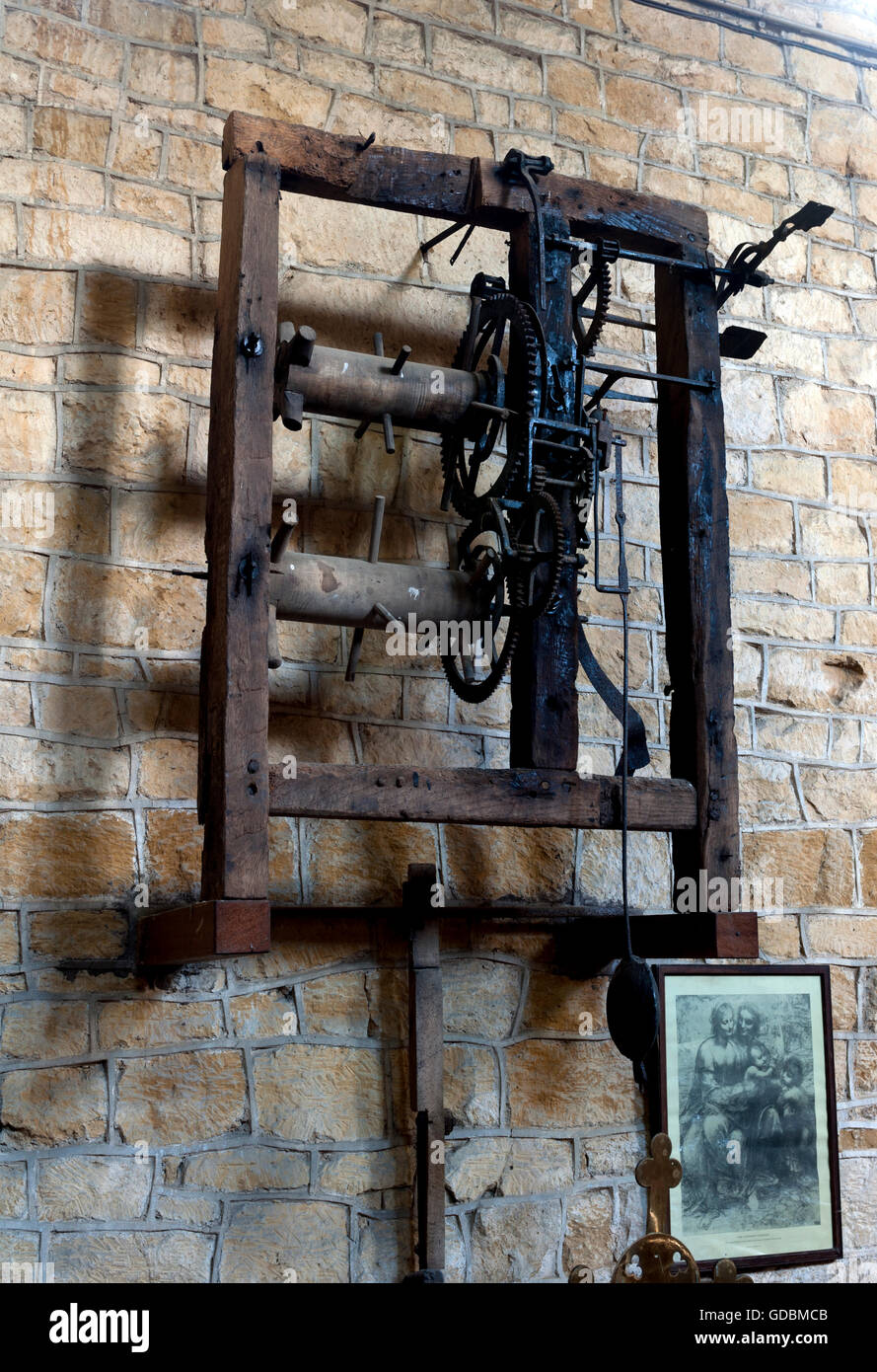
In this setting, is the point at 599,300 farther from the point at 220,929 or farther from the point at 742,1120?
the point at 742,1120

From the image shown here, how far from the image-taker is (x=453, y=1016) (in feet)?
8.85

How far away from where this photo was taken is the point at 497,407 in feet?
8.58

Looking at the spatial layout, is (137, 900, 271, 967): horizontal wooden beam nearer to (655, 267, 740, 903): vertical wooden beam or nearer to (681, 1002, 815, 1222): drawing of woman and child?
(655, 267, 740, 903): vertical wooden beam

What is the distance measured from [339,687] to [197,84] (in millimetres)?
1392

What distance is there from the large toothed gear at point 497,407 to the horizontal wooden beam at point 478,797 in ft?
1.81

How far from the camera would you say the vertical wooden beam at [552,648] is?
8.08 feet

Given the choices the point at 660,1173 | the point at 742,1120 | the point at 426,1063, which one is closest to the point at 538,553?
the point at 426,1063

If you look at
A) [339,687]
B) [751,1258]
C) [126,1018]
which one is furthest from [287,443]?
[751,1258]

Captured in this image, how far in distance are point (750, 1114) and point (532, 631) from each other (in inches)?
48.7

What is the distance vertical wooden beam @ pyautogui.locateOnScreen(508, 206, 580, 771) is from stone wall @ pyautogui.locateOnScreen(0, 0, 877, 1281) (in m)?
0.40

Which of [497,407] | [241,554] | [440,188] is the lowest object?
[241,554]

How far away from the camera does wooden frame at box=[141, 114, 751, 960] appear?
220 centimetres

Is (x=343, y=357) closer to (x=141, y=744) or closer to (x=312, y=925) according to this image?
(x=141, y=744)

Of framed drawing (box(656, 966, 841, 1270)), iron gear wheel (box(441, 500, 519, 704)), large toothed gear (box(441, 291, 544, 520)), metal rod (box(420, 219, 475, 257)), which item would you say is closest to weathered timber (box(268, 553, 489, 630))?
iron gear wheel (box(441, 500, 519, 704))
